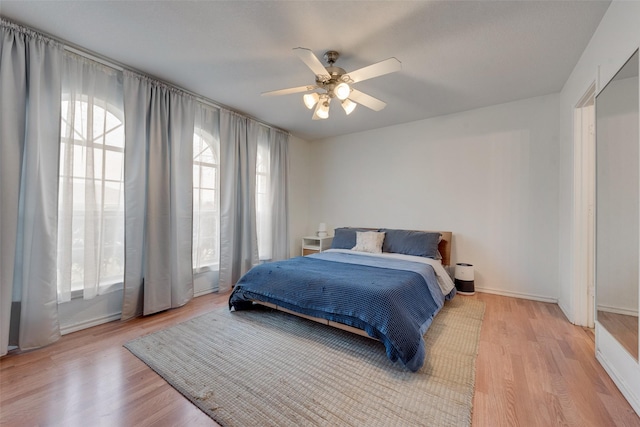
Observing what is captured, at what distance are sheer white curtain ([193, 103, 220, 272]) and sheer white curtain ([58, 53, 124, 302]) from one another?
2.71 ft

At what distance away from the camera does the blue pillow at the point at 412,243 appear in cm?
338

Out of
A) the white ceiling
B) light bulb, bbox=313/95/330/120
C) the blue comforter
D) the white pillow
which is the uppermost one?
the white ceiling

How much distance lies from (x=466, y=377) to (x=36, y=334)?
3.20m

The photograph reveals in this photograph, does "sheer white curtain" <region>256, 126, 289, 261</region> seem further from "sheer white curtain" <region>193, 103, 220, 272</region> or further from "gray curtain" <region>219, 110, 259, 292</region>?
"sheer white curtain" <region>193, 103, 220, 272</region>

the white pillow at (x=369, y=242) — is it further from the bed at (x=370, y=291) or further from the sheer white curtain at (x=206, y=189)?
the sheer white curtain at (x=206, y=189)

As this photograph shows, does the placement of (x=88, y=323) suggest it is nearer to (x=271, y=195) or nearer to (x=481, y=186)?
(x=271, y=195)

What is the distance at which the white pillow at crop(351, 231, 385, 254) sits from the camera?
12.1 feet

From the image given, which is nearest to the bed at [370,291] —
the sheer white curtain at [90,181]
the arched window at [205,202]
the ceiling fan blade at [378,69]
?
the arched window at [205,202]

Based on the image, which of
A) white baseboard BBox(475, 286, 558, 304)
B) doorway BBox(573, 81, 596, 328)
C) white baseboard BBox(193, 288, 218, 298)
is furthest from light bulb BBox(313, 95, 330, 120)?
white baseboard BBox(475, 286, 558, 304)

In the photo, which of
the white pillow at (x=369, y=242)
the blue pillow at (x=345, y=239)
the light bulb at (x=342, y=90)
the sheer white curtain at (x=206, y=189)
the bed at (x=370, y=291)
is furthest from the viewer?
the blue pillow at (x=345, y=239)

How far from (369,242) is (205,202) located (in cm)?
231

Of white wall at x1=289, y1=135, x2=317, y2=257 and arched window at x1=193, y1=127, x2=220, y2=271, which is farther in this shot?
white wall at x1=289, y1=135, x2=317, y2=257

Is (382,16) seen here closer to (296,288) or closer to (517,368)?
(296,288)

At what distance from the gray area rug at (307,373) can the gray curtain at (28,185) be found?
82 cm
